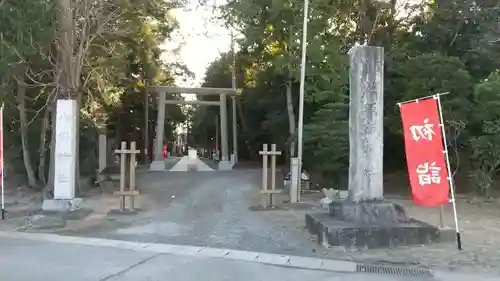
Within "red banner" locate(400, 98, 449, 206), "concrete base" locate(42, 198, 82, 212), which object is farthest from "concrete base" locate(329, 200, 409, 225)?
"concrete base" locate(42, 198, 82, 212)

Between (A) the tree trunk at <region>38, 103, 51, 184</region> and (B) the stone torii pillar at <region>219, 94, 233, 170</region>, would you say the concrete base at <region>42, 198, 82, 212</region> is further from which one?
(B) the stone torii pillar at <region>219, 94, 233, 170</region>

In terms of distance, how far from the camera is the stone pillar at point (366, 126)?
10461mm

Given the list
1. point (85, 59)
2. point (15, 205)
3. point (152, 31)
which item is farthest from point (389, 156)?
point (15, 205)

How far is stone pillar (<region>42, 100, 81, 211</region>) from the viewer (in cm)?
1395

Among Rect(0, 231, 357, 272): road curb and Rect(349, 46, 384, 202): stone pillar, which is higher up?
Rect(349, 46, 384, 202): stone pillar

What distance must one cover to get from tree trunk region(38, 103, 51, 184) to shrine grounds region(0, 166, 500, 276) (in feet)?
4.19

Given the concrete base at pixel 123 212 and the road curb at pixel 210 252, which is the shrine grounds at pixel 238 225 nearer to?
the concrete base at pixel 123 212

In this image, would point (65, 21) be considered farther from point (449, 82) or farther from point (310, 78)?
point (449, 82)

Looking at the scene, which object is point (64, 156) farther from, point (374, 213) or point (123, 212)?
point (374, 213)

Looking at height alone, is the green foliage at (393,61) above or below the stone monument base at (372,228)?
above

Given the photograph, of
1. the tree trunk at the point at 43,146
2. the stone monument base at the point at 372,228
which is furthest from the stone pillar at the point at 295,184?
the tree trunk at the point at 43,146

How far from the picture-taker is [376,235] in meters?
9.47

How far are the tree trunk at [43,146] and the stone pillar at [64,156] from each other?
525 centimetres

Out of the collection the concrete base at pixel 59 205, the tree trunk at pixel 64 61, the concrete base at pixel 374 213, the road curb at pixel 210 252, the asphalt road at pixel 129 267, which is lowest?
the road curb at pixel 210 252
